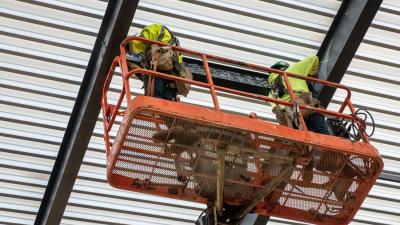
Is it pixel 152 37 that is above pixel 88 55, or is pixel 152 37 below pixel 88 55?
below

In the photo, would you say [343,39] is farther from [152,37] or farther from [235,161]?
[235,161]

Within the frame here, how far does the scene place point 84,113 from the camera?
13.2m

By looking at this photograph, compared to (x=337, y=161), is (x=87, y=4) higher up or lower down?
higher up

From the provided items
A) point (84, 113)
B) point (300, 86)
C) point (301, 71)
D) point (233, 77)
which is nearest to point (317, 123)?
point (300, 86)

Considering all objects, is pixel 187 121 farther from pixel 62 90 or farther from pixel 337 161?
pixel 62 90

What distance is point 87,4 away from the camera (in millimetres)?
12883

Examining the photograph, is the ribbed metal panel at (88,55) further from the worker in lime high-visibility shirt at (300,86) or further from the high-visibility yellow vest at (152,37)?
the high-visibility yellow vest at (152,37)

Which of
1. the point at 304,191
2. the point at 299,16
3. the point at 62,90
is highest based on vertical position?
the point at 299,16

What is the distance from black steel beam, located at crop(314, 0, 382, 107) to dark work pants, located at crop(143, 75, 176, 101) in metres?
3.45

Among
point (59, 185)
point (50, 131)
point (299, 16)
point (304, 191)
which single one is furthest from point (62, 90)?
point (304, 191)

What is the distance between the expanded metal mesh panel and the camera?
9.19 metres

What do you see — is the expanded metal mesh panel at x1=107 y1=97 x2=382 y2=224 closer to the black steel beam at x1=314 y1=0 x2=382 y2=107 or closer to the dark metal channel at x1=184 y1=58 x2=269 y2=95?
the dark metal channel at x1=184 y1=58 x2=269 y2=95

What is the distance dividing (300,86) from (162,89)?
2.08 m

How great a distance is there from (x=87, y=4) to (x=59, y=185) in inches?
140
